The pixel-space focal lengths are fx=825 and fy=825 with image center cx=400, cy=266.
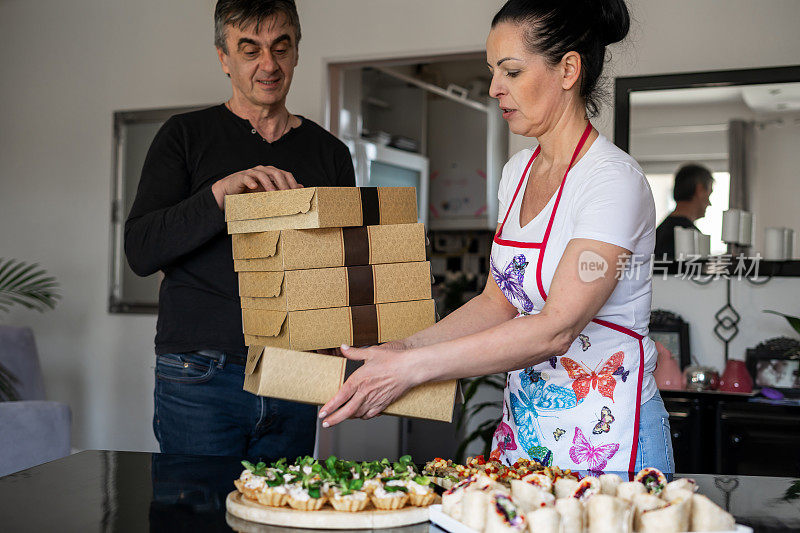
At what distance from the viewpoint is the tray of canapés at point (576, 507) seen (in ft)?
3.07

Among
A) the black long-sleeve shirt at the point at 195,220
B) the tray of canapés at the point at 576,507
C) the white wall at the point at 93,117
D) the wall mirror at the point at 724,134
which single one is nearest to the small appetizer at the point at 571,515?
the tray of canapés at the point at 576,507

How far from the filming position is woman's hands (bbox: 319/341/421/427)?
4.17ft

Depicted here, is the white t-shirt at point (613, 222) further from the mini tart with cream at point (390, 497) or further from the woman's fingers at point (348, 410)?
the mini tart with cream at point (390, 497)

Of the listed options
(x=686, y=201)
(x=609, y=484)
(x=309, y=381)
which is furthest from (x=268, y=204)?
(x=686, y=201)

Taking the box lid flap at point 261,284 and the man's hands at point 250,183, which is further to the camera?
the man's hands at point 250,183

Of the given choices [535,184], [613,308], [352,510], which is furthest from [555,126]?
[352,510]

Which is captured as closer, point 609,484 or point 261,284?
point 609,484

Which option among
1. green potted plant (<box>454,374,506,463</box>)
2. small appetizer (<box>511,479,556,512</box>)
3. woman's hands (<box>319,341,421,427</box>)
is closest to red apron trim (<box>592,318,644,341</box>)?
woman's hands (<box>319,341,421,427</box>)

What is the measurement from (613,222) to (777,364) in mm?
2213

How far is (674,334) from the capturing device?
334cm

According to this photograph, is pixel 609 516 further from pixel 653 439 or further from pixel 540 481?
pixel 653 439

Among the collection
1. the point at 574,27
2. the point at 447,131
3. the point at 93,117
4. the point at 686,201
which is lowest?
the point at 686,201

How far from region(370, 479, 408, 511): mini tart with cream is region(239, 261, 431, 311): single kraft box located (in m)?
0.43

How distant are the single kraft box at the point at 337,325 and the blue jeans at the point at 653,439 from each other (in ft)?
1.36
